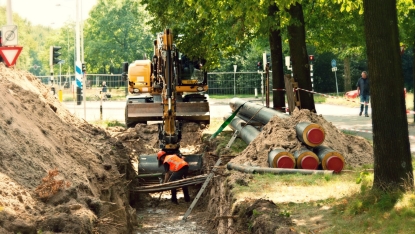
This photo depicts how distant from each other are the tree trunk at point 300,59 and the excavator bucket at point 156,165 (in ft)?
14.3

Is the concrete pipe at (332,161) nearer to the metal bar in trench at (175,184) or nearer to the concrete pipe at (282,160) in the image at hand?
the concrete pipe at (282,160)

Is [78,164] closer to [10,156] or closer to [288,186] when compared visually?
[10,156]

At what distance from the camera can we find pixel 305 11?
1045 inches

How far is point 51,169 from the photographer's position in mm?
11828

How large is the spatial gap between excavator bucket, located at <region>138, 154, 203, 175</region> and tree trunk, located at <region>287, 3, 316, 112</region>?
437 cm

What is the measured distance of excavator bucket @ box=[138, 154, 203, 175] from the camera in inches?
760

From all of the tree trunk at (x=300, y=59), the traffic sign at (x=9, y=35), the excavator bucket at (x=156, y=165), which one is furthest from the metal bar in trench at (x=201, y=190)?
the traffic sign at (x=9, y=35)

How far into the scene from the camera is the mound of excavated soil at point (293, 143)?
16.2m

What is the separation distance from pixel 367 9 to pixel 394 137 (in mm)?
1726

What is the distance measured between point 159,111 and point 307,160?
12.8m

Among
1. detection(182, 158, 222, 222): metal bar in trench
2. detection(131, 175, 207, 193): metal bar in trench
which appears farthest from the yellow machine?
detection(182, 158, 222, 222): metal bar in trench

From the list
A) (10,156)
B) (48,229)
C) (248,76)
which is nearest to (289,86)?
(10,156)

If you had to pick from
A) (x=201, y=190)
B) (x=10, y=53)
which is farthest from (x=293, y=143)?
(x=10, y=53)

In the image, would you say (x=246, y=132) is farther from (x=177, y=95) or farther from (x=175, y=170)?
(x=177, y=95)
